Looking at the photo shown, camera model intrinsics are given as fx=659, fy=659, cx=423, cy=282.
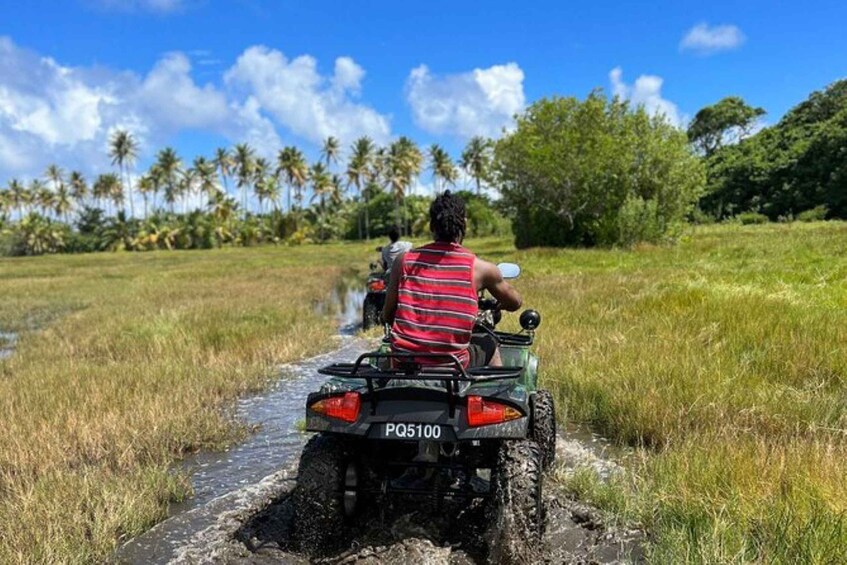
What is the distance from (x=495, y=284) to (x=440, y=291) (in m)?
0.39

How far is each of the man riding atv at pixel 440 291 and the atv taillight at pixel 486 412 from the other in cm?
38

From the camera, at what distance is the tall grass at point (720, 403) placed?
3.51 meters

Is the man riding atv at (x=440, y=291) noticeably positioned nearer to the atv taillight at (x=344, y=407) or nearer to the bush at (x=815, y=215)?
the atv taillight at (x=344, y=407)

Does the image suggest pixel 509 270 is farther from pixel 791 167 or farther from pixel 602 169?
pixel 791 167

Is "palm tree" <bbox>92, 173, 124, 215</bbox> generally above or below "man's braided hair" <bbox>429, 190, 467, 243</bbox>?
above

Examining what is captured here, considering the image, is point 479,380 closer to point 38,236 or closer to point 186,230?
point 186,230

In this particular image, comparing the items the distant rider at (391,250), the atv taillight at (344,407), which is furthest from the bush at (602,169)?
the atv taillight at (344,407)

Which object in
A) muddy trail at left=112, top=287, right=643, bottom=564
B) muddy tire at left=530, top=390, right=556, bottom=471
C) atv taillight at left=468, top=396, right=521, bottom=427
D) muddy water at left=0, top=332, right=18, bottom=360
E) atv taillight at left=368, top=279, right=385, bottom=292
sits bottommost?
muddy water at left=0, top=332, right=18, bottom=360

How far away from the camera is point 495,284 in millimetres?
3869

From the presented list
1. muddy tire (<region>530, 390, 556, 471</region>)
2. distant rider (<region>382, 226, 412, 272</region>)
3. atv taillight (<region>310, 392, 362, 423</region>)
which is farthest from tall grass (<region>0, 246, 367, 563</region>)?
muddy tire (<region>530, 390, 556, 471</region>)

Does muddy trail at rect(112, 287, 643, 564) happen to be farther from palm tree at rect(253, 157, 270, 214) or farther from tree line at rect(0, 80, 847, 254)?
palm tree at rect(253, 157, 270, 214)

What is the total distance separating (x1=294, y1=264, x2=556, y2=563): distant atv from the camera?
10.9 ft

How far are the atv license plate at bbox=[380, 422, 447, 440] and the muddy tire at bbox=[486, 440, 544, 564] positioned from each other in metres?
0.43

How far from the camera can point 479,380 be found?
10.9 ft
